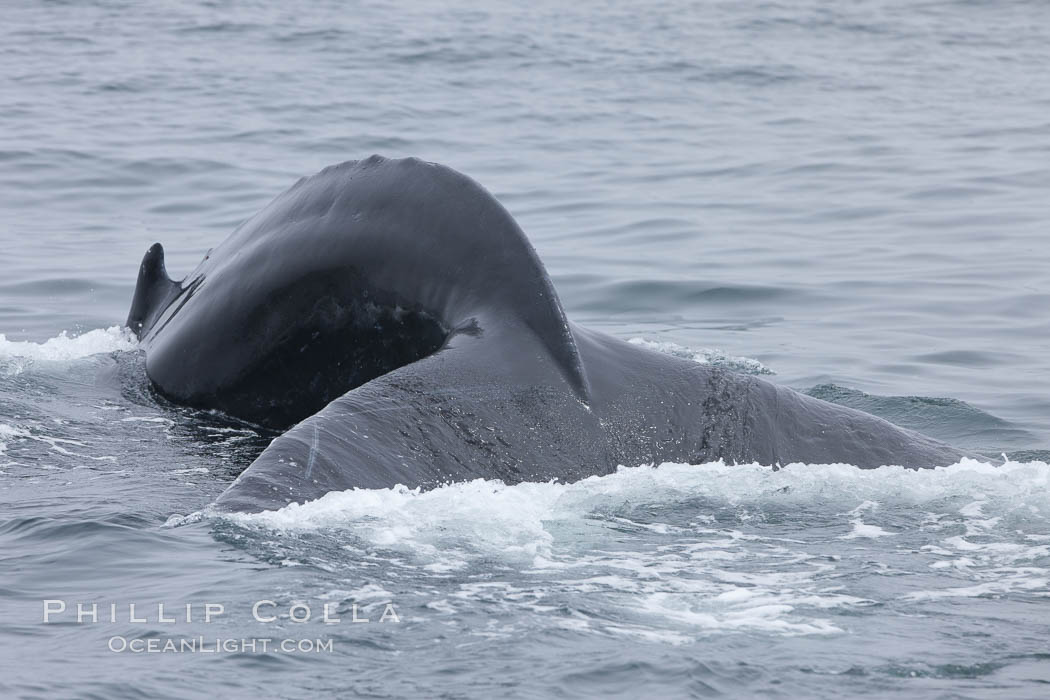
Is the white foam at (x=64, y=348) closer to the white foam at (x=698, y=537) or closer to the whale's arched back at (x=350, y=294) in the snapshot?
the whale's arched back at (x=350, y=294)

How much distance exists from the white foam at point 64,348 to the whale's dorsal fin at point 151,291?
0.15 metres

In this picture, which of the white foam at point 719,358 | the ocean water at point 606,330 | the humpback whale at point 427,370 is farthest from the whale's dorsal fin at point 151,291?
the white foam at point 719,358

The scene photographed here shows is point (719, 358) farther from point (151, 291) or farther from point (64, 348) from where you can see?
point (64, 348)

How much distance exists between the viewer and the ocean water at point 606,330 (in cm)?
479

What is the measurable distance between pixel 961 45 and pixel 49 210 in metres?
23.1

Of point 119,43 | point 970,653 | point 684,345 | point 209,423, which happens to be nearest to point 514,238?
point 209,423

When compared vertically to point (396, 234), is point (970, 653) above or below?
below

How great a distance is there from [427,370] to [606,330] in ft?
19.7

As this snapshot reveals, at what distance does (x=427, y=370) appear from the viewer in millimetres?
6426

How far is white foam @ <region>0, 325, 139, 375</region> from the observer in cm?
945

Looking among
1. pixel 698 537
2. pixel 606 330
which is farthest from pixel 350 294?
pixel 606 330

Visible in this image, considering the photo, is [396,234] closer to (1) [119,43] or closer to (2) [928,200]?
(2) [928,200]

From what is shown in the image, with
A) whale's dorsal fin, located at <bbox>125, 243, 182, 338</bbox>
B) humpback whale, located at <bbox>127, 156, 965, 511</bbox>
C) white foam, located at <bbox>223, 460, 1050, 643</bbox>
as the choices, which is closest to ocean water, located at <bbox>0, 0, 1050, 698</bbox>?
white foam, located at <bbox>223, 460, 1050, 643</bbox>

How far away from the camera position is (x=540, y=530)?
5816mm
